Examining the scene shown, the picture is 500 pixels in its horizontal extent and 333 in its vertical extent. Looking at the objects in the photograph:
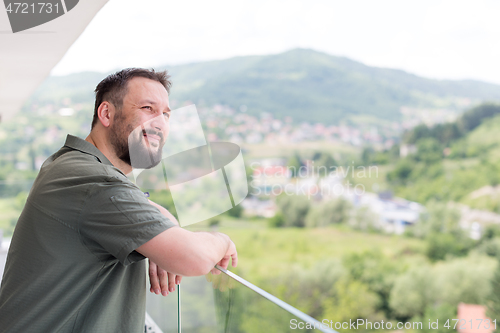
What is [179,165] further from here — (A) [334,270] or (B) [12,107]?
(A) [334,270]

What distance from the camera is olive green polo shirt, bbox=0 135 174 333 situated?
2.08 feet

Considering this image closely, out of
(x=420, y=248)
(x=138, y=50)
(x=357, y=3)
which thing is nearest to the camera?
(x=420, y=248)

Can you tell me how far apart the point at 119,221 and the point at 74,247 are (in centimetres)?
10

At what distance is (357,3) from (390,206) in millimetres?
23337

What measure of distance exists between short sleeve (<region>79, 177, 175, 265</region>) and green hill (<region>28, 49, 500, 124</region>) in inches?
1083

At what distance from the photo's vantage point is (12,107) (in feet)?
12.3

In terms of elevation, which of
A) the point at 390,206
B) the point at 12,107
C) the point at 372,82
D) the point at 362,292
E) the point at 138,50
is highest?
the point at 12,107

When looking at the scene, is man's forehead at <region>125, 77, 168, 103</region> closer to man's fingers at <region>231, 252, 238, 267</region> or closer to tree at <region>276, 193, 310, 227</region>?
man's fingers at <region>231, 252, 238, 267</region>

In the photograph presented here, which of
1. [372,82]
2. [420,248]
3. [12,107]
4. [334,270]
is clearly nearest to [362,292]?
[334,270]

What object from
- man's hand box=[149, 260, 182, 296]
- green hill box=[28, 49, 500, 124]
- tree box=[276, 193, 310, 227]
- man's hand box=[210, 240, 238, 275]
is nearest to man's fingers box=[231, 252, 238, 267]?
man's hand box=[210, 240, 238, 275]

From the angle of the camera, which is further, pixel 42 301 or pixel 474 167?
pixel 474 167

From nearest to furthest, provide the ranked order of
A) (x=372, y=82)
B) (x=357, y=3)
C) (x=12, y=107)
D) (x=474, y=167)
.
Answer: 1. (x=12, y=107)
2. (x=474, y=167)
3. (x=372, y=82)
4. (x=357, y=3)

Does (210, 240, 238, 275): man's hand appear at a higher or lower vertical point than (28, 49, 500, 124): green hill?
higher

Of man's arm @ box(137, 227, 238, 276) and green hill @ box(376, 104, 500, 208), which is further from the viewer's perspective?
green hill @ box(376, 104, 500, 208)
